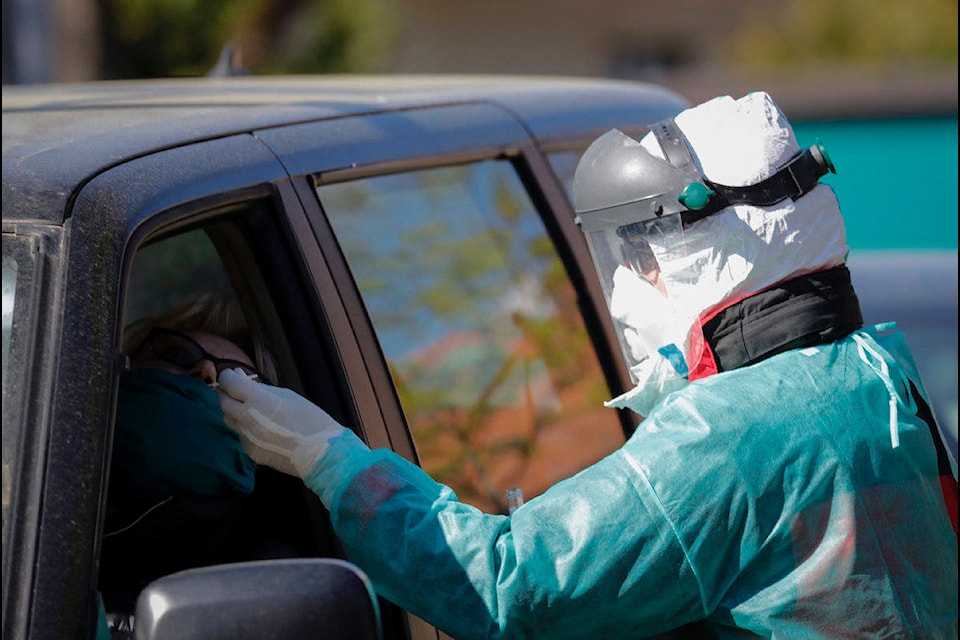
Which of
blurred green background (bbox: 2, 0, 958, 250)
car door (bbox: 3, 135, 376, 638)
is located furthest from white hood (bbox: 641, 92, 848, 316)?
blurred green background (bbox: 2, 0, 958, 250)

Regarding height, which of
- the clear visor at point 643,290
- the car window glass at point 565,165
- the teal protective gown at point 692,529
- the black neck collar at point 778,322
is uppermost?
the car window glass at point 565,165

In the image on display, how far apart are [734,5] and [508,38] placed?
3.99 metres

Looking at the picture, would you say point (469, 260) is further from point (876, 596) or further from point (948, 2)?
point (948, 2)

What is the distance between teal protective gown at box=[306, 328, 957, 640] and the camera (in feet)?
5.82

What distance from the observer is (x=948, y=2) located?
15492 millimetres

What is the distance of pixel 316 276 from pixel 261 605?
66 centimetres

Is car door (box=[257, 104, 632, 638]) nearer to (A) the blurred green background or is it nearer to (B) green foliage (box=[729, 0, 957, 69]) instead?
(A) the blurred green background

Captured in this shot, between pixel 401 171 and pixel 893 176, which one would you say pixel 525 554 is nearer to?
pixel 401 171

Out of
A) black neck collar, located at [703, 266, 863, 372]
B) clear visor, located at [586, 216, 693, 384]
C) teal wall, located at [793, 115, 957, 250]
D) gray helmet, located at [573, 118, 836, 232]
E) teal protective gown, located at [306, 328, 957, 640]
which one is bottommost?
teal wall, located at [793, 115, 957, 250]

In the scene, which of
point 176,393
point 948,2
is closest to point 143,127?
point 176,393

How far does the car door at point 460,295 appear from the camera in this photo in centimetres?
207

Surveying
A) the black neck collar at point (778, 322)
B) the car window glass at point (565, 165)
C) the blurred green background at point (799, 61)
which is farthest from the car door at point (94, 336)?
the blurred green background at point (799, 61)

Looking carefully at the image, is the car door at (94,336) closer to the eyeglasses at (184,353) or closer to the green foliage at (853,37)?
the eyeglasses at (184,353)

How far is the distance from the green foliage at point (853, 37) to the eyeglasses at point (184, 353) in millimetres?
15309
